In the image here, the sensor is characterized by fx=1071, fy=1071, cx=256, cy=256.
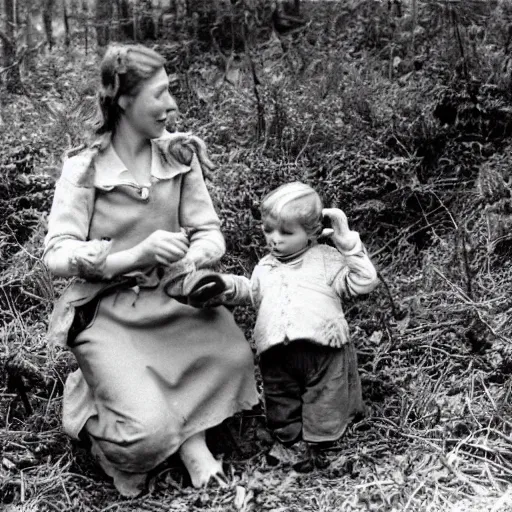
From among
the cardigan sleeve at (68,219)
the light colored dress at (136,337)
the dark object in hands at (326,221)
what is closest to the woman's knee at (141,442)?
the light colored dress at (136,337)

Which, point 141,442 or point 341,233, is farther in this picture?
point 341,233

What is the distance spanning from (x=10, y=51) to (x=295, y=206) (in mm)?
2918

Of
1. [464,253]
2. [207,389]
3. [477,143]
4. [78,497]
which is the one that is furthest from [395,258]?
[78,497]

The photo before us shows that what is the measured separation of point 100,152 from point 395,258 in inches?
73.1

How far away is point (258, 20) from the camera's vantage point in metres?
6.09

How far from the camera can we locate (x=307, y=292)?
3.90 m

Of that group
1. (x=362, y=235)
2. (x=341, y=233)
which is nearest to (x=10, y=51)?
(x=362, y=235)

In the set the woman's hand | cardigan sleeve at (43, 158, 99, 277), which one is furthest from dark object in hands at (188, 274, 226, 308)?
cardigan sleeve at (43, 158, 99, 277)

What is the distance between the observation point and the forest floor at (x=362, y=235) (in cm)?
390

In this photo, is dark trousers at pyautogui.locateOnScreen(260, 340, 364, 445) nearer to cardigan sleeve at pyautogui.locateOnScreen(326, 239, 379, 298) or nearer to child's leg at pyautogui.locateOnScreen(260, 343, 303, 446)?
child's leg at pyautogui.locateOnScreen(260, 343, 303, 446)

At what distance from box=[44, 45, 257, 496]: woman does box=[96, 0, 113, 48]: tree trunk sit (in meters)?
2.26

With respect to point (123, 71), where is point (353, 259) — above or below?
below

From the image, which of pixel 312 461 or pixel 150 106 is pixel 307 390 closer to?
pixel 312 461

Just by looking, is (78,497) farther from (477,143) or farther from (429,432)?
(477,143)
